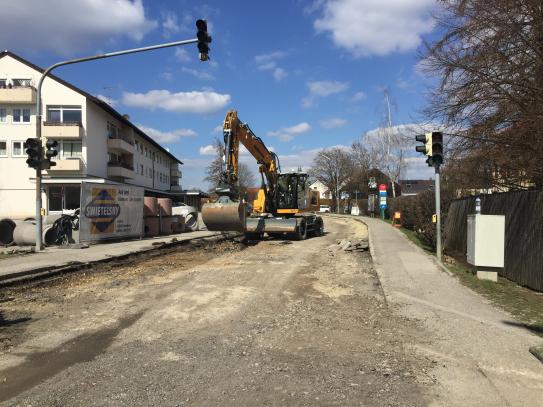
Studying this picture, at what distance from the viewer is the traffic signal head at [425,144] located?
14566mm

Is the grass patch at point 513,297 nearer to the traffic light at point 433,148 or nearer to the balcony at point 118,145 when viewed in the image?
the traffic light at point 433,148

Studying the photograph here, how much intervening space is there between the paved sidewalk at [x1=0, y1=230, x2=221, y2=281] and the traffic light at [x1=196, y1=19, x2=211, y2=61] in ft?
23.3

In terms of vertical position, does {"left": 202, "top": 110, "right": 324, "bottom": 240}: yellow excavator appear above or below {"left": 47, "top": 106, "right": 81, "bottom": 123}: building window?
below

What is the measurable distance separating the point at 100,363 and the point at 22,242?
17.9 meters

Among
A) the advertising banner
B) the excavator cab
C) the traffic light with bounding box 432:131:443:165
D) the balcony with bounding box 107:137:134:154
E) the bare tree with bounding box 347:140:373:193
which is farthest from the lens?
the bare tree with bounding box 347:140:373:193

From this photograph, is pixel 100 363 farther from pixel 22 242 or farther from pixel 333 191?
pixel 333 191

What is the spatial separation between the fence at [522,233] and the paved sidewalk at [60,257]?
11.7 meters

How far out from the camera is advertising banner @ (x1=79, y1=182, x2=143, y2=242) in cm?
2116

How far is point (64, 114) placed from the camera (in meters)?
44.4

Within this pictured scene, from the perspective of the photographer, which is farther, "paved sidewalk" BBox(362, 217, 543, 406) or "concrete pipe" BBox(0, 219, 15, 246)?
"concrete pipe" BBox(0, 219, 15, 246)

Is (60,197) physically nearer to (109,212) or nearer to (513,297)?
(109,212)

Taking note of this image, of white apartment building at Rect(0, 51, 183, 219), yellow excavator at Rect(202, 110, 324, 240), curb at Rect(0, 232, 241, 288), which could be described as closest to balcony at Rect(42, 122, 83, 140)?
white apartment building at Rect(0, 51, 183, 219)

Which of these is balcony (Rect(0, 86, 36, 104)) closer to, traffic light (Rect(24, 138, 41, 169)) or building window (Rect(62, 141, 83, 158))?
building window (Rect(62, 141, 83, 158))

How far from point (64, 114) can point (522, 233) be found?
41.4 m
